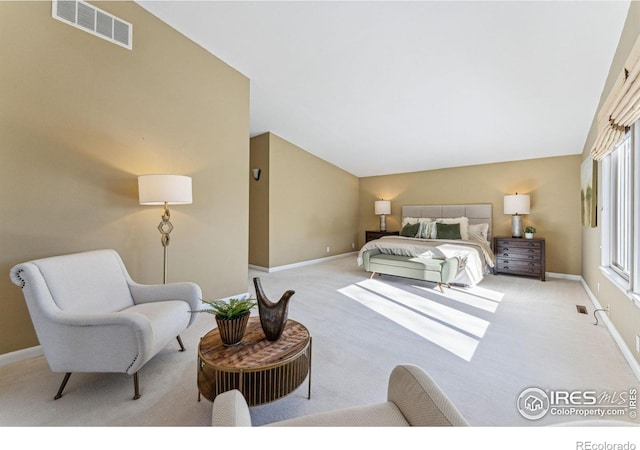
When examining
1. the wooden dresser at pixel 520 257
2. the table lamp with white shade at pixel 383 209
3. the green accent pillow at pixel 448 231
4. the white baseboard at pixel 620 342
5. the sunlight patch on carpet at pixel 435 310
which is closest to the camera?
the white baseboard at pixel 620 342

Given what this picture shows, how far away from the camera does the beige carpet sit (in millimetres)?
1479

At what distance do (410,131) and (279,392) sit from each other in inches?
168

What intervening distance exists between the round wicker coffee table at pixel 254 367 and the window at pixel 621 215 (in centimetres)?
244

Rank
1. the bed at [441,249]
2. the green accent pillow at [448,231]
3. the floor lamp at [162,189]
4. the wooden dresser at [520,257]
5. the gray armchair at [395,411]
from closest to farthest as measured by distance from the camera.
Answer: the gray armchair at [395,411]
the floor lamp at [162,189]
the bed at [441,249]
the wooden dresser at [520,257]
the green accent pillow at [448,231]

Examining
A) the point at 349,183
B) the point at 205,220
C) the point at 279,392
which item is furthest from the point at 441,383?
the point at 349,183

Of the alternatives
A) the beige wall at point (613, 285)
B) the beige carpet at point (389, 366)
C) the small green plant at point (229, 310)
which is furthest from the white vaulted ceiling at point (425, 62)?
the small green plant at point (229, 310)

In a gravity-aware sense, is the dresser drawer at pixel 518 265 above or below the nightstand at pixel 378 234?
below

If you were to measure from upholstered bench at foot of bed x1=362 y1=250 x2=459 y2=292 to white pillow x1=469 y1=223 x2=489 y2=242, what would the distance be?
160 centimetres

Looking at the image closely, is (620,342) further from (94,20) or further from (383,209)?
(94,20)

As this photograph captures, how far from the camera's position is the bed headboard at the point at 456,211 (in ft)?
17.6

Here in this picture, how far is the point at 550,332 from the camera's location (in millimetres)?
2467

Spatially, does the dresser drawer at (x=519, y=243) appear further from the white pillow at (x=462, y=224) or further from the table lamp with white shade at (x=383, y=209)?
the table lamp with white shade at (x=383, y=209)

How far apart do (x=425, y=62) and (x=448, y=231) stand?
324 centimetres
